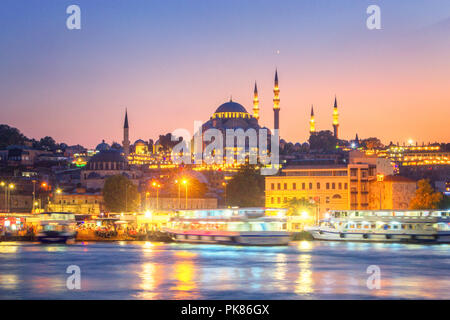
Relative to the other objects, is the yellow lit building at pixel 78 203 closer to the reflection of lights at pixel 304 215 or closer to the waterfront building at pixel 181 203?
the waterfront building at pixel 181 203

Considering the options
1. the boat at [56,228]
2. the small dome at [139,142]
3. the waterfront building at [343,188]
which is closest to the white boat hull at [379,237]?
the boat at [56,228]

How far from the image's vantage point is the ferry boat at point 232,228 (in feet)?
158

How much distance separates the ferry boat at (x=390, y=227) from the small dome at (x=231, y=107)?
104194 mm

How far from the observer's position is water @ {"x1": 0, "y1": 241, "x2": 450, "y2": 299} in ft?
92.2

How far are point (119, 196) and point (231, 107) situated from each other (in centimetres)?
6999

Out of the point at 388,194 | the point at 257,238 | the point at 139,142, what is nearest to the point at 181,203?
the point at 388,194

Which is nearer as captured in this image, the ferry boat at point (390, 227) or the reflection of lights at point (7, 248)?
the reflection of lights at point (7, 248)

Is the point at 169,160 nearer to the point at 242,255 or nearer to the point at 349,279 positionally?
the point at 242,255

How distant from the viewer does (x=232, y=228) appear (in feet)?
162

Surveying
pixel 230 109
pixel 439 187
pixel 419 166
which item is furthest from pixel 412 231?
pixel 230 109

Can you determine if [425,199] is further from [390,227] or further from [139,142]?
[139,142]

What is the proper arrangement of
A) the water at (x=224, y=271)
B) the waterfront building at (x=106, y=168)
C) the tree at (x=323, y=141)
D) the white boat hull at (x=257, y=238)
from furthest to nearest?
the tree at (x=323, y=141) < the waterfront building at (x=106, y=168) < the white boat hull at (x=257, y=238) < the water at (x=224, y=271)

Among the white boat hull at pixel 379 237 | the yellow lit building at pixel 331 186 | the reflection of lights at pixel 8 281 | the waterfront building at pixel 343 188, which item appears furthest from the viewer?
the waterfront building at pixel 343 188

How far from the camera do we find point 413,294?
2781cm
